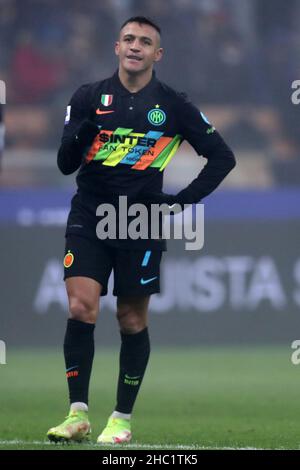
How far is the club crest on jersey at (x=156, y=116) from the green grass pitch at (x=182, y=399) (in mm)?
1700

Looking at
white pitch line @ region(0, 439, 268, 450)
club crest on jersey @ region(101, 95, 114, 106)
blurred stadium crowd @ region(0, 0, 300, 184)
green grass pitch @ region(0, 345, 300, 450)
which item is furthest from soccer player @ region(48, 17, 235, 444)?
blurred stadium crowd @ region(0, 0, 300, 184)

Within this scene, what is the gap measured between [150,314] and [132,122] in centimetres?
660

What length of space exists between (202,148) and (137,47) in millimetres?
676

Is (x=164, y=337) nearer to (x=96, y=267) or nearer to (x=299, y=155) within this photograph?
(x=299, y=155)

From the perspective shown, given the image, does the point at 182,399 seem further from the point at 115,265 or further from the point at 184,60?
the point at 184,60

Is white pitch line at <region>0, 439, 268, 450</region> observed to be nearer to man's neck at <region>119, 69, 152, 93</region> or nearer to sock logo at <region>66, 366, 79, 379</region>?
sock logo at <region>66, 366, 79, 379</region>

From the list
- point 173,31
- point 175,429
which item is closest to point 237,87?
point 173,31

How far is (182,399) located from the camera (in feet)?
32.8

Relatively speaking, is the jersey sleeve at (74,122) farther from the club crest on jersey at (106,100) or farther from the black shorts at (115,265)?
the black shorts at (115,265)

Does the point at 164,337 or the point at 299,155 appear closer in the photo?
the point at 164,337

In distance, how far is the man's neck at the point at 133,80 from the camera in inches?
287

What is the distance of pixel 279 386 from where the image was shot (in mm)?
10727

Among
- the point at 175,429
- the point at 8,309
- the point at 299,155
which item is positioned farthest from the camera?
the point at 299,155
